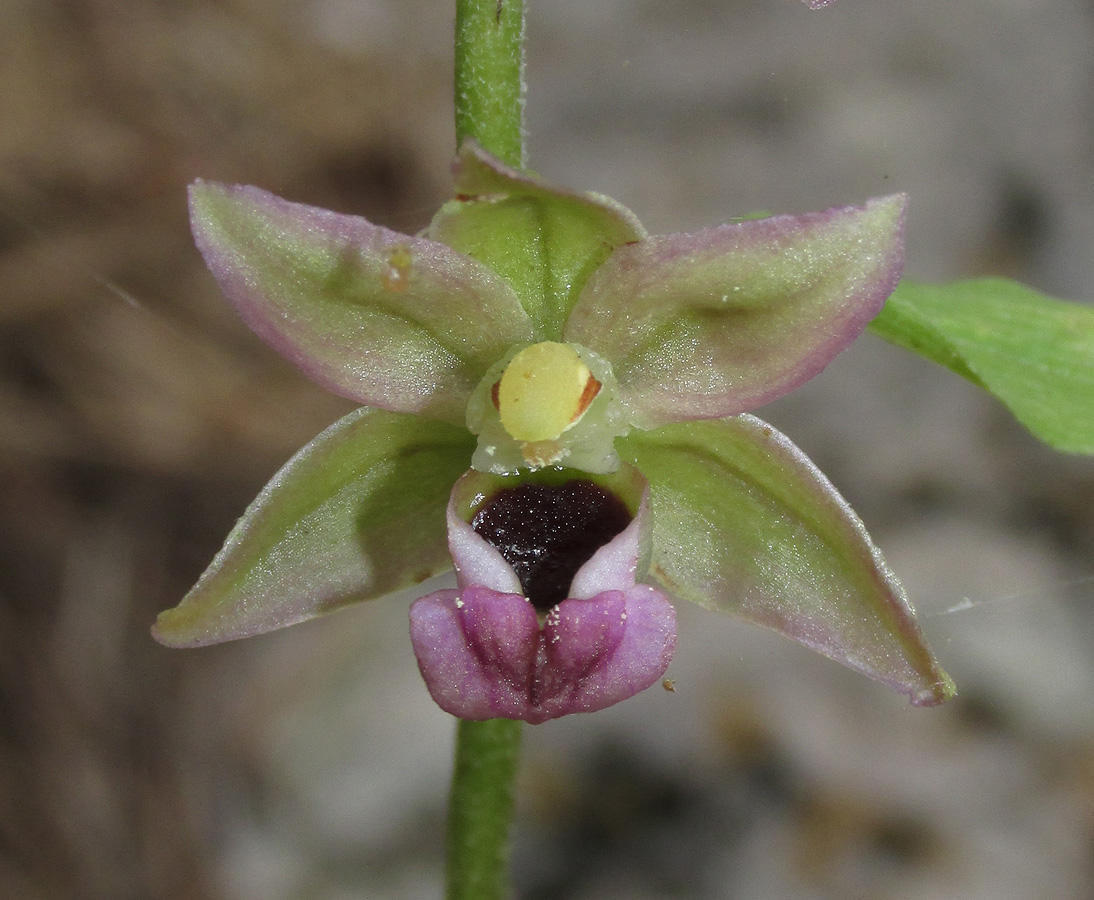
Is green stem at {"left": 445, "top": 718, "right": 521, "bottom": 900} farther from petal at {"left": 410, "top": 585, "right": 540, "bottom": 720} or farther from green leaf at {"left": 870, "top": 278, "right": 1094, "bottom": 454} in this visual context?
green leaf at {"left": 870, "top": 278, "right": 1094, "bottom": 454}

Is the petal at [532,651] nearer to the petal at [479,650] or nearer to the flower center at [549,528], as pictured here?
the petal at [479,650]

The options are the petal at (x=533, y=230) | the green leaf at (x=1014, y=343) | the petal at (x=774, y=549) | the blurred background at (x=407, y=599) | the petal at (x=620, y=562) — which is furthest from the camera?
the blurred background at (x=407, y=599)

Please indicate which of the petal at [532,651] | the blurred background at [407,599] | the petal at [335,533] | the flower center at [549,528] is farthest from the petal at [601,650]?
the blurred background at [407,599]

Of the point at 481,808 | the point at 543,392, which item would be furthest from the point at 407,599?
the point at 543,392

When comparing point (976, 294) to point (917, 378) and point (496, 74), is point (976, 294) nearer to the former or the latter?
point (496, 74)

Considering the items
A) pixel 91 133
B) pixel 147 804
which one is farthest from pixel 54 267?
pixel 147 804

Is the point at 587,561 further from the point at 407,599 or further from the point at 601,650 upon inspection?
the point at 407,599

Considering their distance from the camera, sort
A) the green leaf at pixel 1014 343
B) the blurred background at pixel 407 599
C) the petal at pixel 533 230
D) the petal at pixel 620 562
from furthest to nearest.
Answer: the blurred background at pixel 407 599 < the green leaf at pixel 1014 343 < the petal at pixel 620 562 < the petal at pixel 533 230
